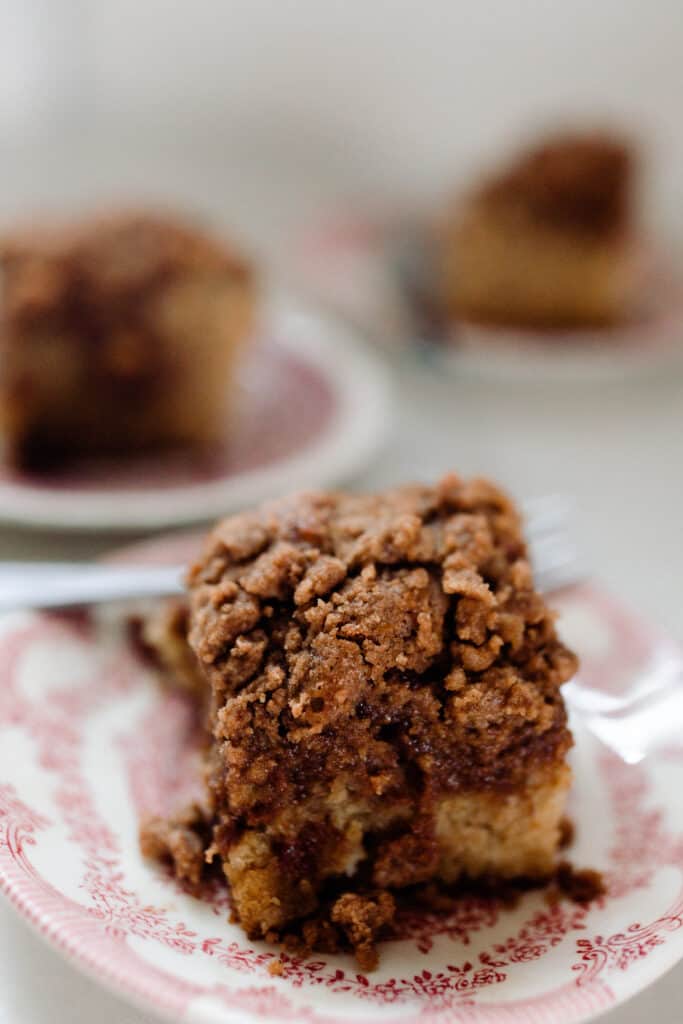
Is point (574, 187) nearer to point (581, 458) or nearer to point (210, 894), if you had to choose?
point (581, 458)

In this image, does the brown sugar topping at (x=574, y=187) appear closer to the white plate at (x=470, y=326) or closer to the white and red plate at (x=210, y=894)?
the white plate at (x=470, y=326)

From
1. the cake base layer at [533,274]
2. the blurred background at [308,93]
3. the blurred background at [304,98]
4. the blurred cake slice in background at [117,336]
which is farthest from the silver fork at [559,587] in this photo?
the blurred background at [308,93]

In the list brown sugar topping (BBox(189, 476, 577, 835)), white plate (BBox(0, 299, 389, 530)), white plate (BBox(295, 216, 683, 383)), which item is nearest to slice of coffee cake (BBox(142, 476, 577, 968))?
brown sugar topping (BBox(189, 476, 577, 835))

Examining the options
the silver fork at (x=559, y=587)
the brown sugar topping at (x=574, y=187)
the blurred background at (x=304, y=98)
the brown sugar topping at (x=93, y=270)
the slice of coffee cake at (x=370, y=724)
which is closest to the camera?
the slice of coffee cake at (x=370, y=724)

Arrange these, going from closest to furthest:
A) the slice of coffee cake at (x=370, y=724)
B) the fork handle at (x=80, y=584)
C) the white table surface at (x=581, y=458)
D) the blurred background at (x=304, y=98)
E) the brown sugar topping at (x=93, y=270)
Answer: the slice of coffee cake at (x=370, y=724)
the fork handle at (x=80, y=584)
the white table surface at (x=581, y=458)
the brown sugar topping at (x=93, y=270)
the blurred background at (x=304, y=98)

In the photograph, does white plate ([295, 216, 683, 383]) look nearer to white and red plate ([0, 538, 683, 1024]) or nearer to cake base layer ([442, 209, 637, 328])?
cake base layer ([442, 209, 637, 328])

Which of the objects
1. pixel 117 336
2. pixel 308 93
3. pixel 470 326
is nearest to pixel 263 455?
pixel 117 336

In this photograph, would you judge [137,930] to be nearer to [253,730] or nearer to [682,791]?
[253,730]
